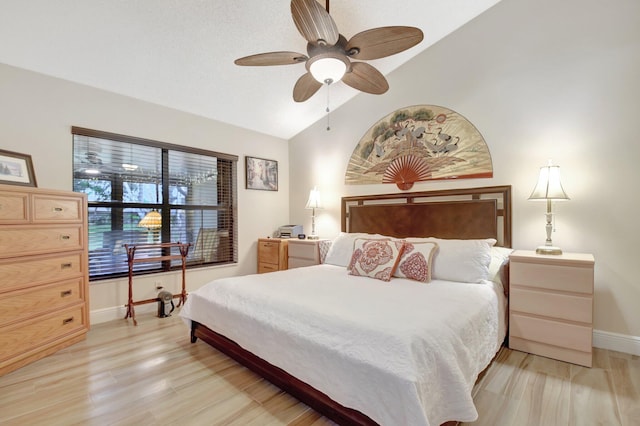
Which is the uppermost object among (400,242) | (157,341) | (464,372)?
(400,242)

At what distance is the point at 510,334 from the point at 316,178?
3084 mm

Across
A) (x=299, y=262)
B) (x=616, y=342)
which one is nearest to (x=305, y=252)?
(x=299, y=262)

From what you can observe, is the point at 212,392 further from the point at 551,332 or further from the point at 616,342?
the point at 616,342

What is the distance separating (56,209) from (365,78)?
2.80 meters

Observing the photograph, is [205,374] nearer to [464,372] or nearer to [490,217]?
[464,372]

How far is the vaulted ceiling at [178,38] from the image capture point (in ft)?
7.49

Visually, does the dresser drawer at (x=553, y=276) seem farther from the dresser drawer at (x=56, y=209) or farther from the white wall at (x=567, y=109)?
the dresser drawer at (x=56, y=209)

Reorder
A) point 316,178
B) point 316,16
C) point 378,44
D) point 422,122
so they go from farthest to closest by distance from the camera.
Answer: point 316,178 → point 422,122 → point 378,44 → point 316,16

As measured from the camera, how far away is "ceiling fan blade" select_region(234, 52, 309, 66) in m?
2.12

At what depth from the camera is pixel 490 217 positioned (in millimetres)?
2908

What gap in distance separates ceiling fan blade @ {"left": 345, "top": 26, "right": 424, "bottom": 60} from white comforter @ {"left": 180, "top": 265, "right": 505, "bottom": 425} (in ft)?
5.67

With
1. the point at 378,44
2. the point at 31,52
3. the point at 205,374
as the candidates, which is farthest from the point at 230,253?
the point at 378,44

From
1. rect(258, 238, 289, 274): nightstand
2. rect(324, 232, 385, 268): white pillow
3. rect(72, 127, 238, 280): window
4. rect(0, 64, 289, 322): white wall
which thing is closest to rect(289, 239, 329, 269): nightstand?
rect(258, 238, 289, 274): nightstand

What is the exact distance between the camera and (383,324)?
4.87 ft
